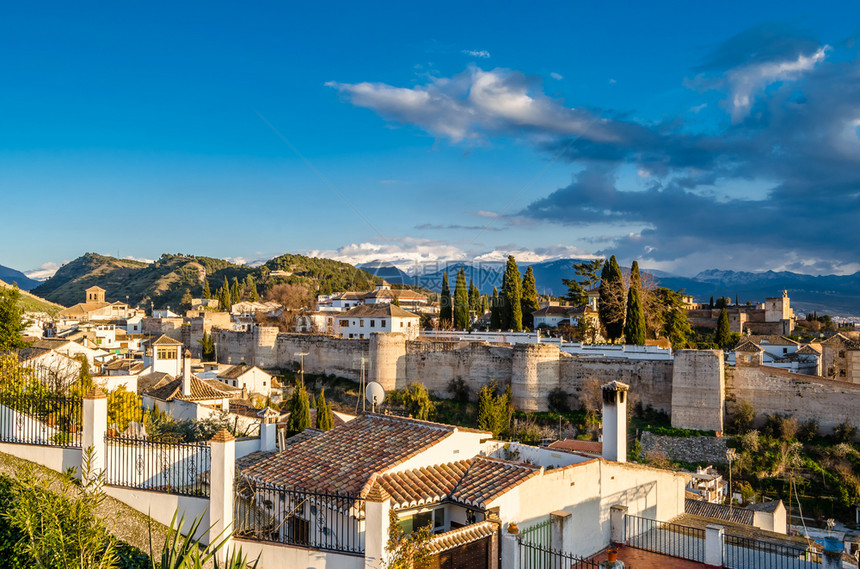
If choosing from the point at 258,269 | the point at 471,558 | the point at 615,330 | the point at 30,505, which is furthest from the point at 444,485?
the point at 258,269

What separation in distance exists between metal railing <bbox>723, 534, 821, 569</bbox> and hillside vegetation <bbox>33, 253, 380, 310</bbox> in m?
94.0

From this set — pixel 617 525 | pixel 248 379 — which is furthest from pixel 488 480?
pixel 248 379

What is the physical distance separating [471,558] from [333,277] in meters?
115

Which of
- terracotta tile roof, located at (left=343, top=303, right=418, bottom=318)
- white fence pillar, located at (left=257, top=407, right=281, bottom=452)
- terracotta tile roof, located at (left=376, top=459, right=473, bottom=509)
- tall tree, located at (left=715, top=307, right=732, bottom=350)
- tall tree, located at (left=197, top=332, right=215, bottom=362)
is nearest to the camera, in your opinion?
terracotta tile roof, located at (left=376, top=459, right=473, bottom=509)

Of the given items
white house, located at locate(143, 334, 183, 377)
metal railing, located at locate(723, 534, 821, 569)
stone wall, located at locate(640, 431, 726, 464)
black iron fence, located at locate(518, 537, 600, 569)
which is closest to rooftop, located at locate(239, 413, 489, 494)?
black iron fence, located at locate(518, 537, 600, 569)

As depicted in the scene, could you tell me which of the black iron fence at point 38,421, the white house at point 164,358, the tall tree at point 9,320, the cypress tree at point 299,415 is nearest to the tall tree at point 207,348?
the white house at point 164,358

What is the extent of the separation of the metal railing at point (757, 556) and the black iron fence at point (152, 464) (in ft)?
26.4

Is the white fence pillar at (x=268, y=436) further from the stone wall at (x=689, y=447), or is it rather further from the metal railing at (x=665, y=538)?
the stone wall at (x=689, y=447)

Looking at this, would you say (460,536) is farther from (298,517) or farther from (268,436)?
(268,436)

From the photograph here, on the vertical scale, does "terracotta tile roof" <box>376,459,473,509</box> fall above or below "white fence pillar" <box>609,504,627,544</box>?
above

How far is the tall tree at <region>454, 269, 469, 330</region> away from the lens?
4731 cm

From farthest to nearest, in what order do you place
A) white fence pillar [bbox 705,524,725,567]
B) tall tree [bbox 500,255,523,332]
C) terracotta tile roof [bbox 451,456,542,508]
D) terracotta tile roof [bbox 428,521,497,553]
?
tall tree [bbox 500,255,523,332]
white fence pillar [bbox 705,524,725,567]
terracotta tile roof [bbox 451,456,542,508]
terracotta tile roof [bbox 428,521,497,553]

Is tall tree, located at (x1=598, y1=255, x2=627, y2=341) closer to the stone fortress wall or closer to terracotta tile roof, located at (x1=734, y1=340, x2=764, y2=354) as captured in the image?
the stone fortress wall

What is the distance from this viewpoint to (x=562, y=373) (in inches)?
1272
